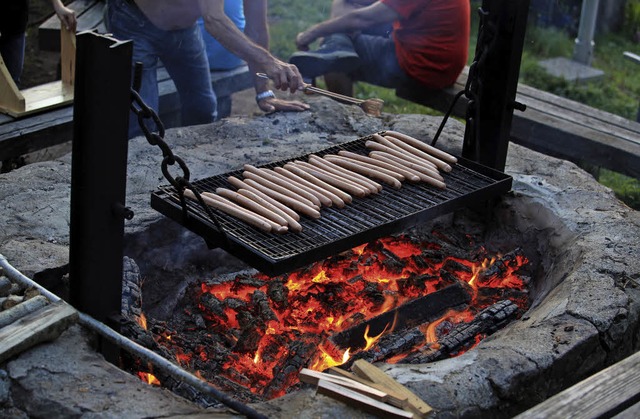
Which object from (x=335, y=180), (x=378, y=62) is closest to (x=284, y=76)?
(x=335, y=180)

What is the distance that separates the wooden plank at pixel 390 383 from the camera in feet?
11.0

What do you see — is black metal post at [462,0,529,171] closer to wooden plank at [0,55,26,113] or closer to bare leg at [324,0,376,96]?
wooden plank at [0,55,26,113]

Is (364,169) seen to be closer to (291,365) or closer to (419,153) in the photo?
(419,153)

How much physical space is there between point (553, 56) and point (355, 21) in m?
4.51

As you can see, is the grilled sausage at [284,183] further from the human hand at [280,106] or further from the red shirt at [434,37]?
the red shirt at [434,37]

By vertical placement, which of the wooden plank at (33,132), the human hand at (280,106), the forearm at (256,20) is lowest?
the wooden plank at (33,132)

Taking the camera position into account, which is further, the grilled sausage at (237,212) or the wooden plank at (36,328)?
the grilled sausage at (237,212)

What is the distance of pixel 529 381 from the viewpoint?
148 inches

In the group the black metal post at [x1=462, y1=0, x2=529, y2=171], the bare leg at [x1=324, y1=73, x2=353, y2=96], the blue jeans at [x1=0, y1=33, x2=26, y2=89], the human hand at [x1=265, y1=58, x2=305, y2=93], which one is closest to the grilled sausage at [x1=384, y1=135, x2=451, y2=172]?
the black metal post at [x1=462, y1=0, x2=529, y2=171]

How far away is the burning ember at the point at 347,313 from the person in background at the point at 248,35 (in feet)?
5.92

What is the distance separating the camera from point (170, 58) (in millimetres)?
7027

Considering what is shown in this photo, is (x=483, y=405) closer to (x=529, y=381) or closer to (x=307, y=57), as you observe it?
(x=529, y=381)

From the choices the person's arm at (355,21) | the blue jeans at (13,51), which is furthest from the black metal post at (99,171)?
the person's arm at (355,21)

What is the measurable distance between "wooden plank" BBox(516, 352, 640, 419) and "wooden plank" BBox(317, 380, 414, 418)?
46cm
